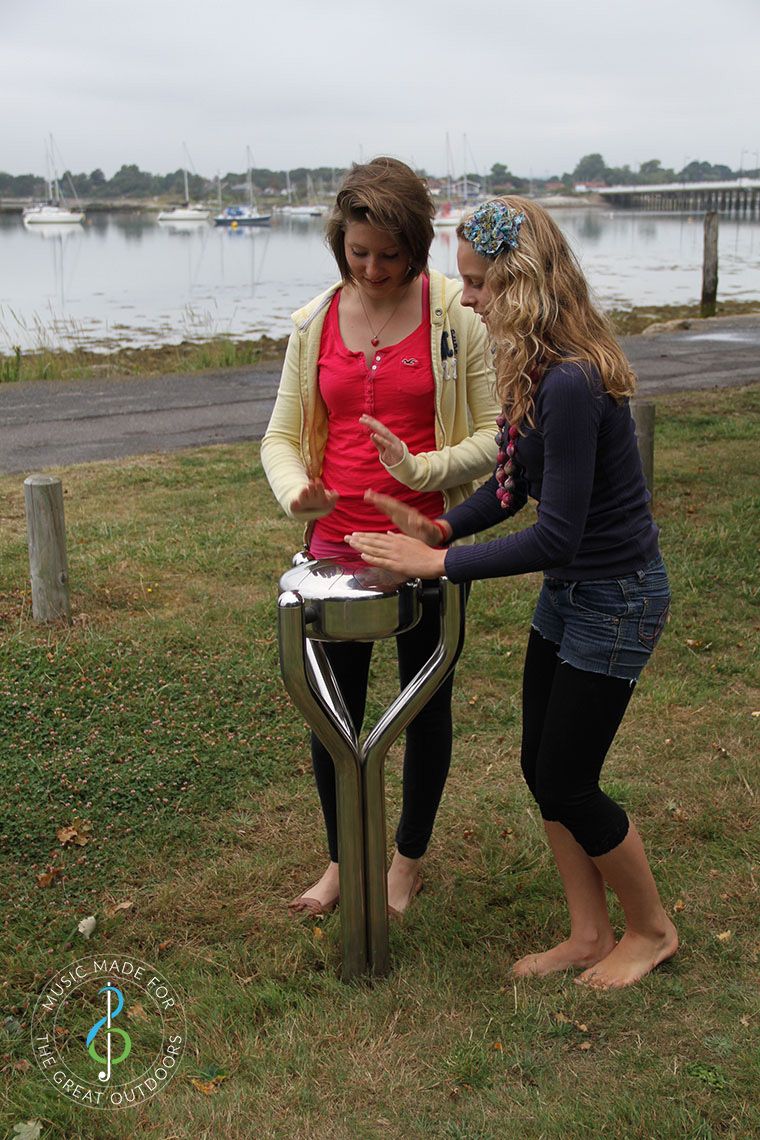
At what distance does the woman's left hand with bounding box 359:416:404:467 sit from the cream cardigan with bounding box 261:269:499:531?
0.08m

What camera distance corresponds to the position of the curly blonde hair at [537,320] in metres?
2.51

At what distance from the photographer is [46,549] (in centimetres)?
551

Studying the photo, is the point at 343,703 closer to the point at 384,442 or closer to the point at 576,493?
the point at 384,442

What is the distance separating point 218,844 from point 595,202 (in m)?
140

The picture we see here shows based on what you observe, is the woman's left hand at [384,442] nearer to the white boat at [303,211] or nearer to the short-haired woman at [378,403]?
the short-haired woman at [378,403]

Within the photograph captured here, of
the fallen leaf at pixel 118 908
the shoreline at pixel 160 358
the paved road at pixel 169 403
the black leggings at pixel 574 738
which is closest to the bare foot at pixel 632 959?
the black leggings at pixel 574 738

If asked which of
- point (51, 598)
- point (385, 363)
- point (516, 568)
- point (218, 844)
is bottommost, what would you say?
point (218, 844)

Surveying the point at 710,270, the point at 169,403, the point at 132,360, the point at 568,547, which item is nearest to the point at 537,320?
the point at 568,547

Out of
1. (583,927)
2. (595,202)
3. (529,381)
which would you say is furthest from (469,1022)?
(595,202)

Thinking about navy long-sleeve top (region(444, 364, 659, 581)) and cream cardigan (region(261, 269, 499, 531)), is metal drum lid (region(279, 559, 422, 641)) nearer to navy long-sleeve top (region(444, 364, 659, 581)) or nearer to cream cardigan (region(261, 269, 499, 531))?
navy long-sleeve top (region(444, 364, 659, 581))

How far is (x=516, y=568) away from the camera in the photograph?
8.37ft

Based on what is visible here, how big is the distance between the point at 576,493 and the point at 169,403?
1088 cm

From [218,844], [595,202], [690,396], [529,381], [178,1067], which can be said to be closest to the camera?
[529,381]

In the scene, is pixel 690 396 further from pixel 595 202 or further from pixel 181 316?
pixel 595 202
